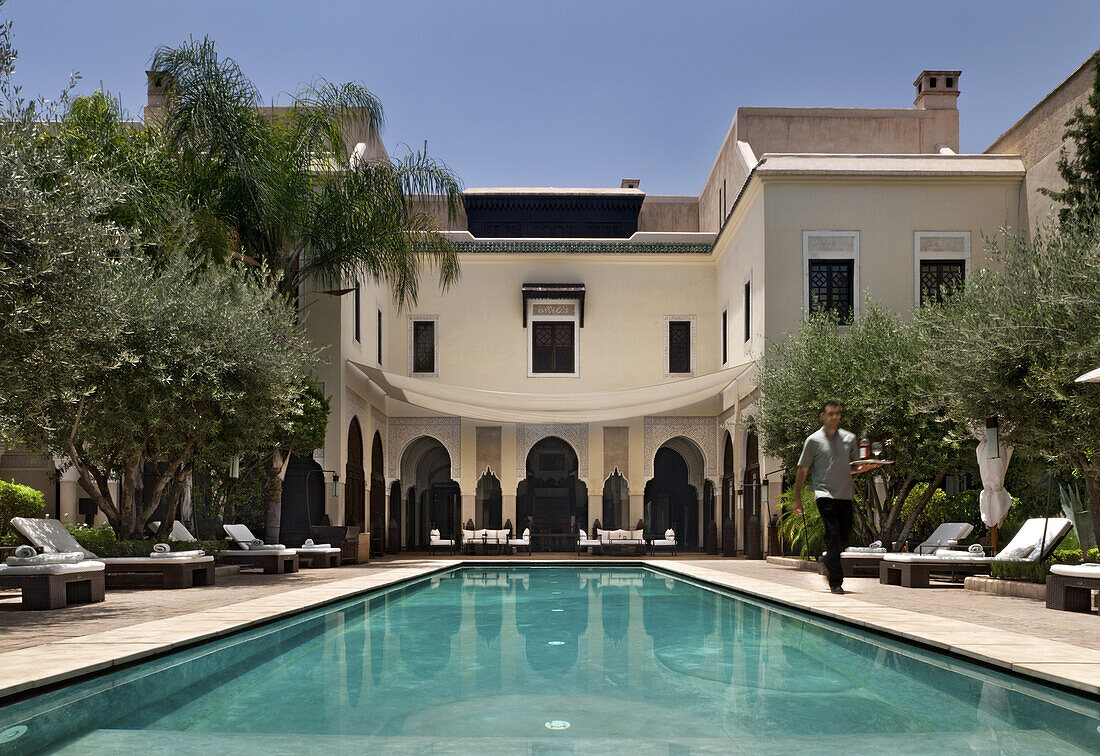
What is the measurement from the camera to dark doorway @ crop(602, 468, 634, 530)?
2125 cm

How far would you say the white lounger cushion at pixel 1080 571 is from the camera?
6324 millimetres

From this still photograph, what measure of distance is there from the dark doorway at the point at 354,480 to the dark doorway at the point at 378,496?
894mm

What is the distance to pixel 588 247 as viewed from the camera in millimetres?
20078

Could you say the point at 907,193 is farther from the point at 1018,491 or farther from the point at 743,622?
the point at 743,622

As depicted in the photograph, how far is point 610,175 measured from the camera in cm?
2162

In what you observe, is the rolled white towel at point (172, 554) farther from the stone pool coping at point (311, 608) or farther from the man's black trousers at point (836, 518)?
the man's black trousers at point (836, 518)

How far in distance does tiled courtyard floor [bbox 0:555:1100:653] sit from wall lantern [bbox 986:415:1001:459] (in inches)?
45.5

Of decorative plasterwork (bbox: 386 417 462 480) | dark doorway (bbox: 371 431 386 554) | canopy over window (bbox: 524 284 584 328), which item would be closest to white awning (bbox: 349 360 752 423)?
dark doorway (bbox: 371 431 386 554)

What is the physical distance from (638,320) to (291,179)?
9278 millimetres

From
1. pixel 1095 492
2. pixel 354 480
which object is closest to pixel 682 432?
pixel 354 480

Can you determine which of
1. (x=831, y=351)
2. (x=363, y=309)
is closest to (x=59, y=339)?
(x=831, y=351)

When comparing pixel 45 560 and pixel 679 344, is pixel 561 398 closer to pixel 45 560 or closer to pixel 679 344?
pixel 679 344

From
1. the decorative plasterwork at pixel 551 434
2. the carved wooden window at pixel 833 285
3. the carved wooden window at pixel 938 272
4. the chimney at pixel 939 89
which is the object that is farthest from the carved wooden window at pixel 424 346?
the chimney at pixel 939 89

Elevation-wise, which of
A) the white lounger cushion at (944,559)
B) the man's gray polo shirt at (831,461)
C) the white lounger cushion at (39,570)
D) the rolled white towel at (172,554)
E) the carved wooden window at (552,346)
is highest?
the carved wooden window at (552,346)
